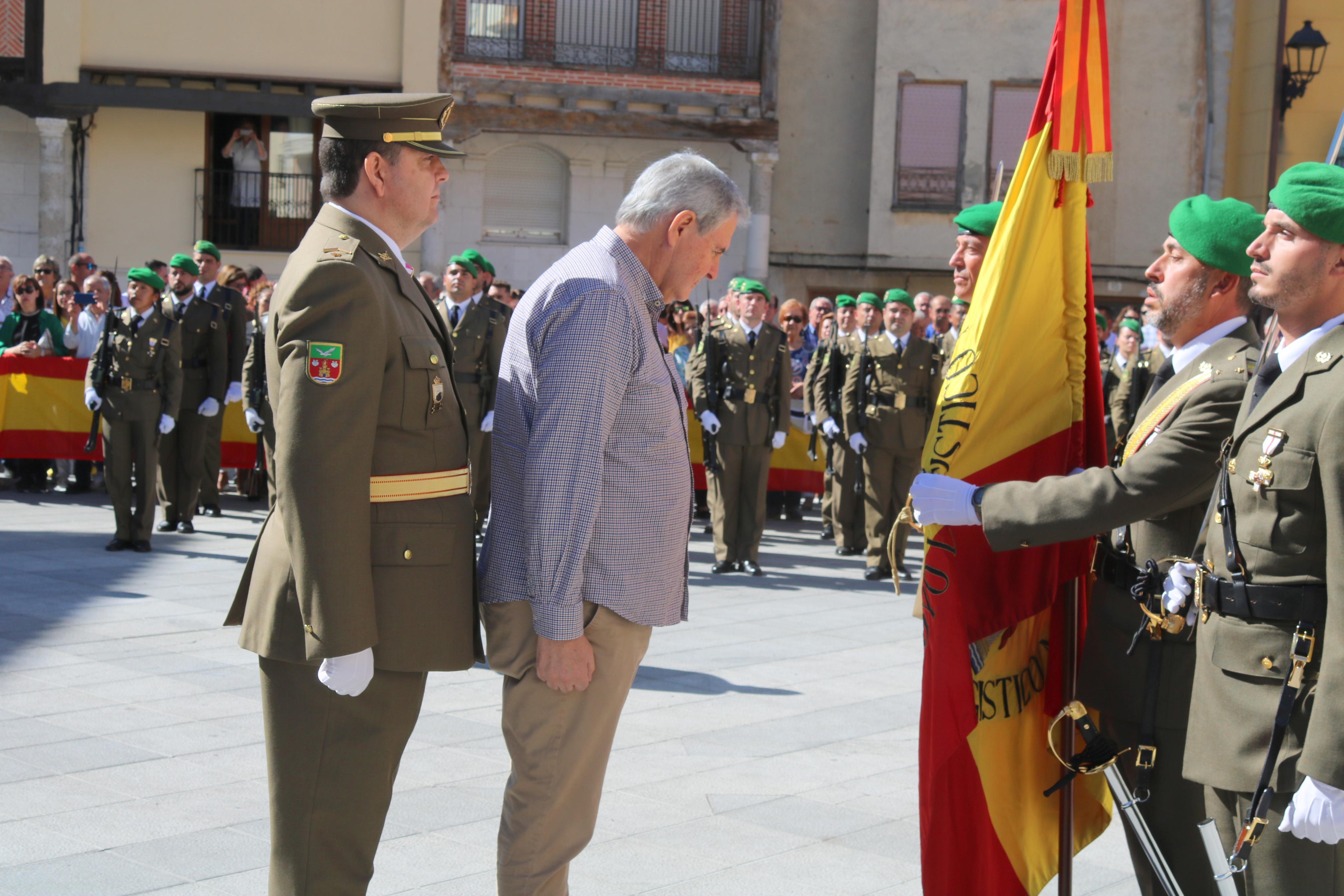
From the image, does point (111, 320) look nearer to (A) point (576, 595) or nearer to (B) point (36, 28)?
(A) point (576, 595)

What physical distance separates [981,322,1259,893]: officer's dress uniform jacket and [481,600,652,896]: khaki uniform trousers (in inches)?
37.4

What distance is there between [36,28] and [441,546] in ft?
69.1

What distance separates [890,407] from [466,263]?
11.5 feet

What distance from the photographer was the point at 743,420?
34.5 ft

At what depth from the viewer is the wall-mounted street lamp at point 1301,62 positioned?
1950cm

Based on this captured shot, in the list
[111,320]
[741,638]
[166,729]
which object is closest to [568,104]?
[111,320]

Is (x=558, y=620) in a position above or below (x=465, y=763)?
above

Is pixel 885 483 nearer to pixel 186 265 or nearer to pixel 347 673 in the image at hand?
pixel 186 265

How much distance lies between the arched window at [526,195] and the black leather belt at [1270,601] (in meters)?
20.2

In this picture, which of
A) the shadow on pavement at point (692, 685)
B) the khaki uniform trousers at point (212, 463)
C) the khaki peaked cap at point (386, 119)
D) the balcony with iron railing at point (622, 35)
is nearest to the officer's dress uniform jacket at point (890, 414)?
the shadow on pavement at point (692, 685)

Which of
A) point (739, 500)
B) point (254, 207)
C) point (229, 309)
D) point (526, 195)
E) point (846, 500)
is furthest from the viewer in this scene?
point (526, 195)

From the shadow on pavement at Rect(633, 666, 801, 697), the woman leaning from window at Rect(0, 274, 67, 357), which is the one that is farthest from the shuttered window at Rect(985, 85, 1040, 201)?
the shadow on pavement at Rect(633, 666, 801, 697)

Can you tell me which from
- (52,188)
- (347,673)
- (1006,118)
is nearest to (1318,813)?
(347,673)

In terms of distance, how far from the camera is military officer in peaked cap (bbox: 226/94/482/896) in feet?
9.02
